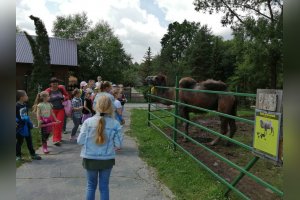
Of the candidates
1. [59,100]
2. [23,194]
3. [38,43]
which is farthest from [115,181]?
[38,43]

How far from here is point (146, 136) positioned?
31.4 ft

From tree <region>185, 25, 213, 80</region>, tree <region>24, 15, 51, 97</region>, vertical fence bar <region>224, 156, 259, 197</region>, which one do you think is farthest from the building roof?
vertical fence bar <region>224, 156, 259, 197</region>

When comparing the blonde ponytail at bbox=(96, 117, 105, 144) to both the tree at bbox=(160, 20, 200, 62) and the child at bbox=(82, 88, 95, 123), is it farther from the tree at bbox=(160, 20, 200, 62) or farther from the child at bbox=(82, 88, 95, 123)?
the tree at bbox=(160, 20, 200, 62)

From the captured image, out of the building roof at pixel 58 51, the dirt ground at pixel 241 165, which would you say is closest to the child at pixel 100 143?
the dirt ground at pixel 241 165

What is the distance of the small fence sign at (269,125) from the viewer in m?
2.57

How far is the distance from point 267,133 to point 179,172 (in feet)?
10.2

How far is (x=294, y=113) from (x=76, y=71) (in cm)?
3888

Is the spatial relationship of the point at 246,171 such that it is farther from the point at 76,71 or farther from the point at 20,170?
the point at 76,71

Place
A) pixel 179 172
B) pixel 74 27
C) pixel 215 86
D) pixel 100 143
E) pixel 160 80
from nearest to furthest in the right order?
A: 1. pixel 100 143
2. pixel 179 172
3. pixel 215 86
4. pixel 160 80
5. pixel 74 27

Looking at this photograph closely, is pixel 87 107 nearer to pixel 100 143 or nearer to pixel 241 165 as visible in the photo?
pixel 241 165

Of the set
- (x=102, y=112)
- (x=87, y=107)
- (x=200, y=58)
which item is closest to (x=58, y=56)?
(x=200, y=58)

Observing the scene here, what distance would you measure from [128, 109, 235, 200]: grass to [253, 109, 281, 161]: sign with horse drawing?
1732 mm

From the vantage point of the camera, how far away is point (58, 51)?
3600cm

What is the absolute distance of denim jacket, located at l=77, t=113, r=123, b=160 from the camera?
148 inches
